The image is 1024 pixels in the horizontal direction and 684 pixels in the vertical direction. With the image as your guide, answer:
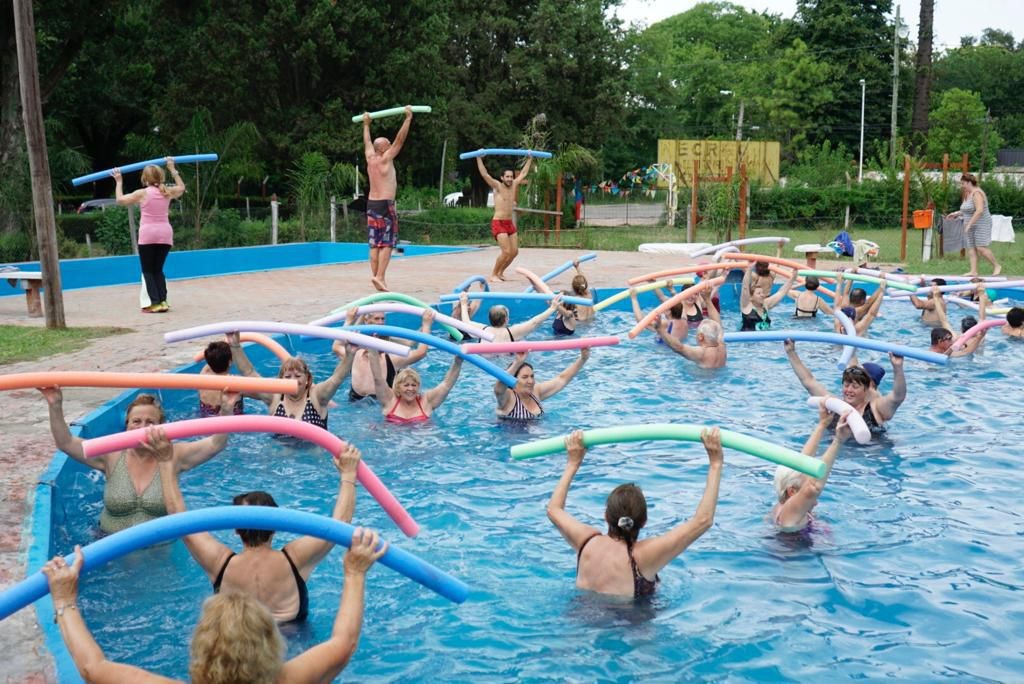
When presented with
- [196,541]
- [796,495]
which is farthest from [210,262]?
[196,541]

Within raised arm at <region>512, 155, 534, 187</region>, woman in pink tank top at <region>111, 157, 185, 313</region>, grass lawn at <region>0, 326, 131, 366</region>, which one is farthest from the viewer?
raised arm at <region>512, 155, 534, 187</region>

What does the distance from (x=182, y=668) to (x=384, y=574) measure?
1577 millimetres

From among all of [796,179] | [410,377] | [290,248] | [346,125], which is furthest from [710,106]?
[410,377]

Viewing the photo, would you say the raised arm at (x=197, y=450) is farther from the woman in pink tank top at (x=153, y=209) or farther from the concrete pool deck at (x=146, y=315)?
the woman in pink tank top at (x=153, y=209)

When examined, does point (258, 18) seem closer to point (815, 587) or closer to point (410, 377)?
point (410, 377)

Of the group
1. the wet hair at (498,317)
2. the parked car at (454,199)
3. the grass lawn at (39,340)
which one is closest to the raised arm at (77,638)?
the grass lawn at (39,340)

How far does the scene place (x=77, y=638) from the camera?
3756mm

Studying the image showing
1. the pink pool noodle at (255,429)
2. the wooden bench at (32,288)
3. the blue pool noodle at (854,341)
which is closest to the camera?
the pink pool noodle at (255,429)

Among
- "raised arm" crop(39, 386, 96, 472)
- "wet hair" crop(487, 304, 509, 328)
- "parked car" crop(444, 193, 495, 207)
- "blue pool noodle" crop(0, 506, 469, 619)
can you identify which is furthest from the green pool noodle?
"parked car" crop(444, 193, 495, 207)

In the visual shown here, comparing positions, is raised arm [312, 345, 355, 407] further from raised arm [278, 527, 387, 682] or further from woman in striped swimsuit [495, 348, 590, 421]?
raised arm [278, 527, 387, 682]

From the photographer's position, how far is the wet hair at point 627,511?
5633 millimetres

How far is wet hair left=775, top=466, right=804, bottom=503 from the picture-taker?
7.16 m

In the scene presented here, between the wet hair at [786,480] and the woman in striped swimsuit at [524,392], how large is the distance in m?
3.05

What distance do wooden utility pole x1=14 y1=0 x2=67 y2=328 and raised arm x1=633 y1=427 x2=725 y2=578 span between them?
9253mm
